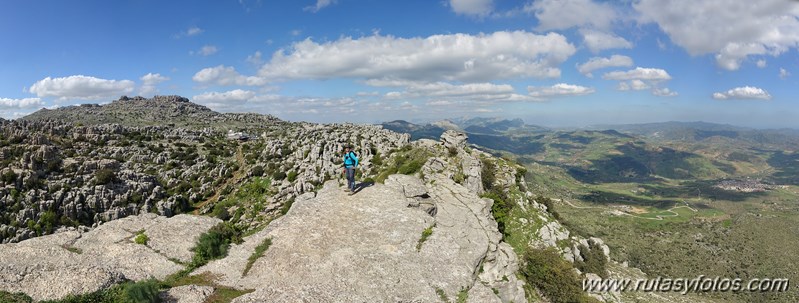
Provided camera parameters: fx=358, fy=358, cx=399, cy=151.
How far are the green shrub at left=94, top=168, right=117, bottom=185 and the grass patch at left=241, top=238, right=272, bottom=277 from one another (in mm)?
59205

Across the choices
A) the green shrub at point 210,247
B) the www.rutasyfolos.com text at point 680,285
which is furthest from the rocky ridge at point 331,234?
the www.rutasyfolos.com text at point 680,285

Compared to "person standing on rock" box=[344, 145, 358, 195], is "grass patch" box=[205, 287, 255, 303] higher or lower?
lower

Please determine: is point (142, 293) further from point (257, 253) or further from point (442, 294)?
point (442, 294)

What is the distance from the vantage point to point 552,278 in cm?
2925

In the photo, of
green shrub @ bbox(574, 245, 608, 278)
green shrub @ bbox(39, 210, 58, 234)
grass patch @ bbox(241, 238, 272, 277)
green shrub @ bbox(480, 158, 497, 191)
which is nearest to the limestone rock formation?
grass patch @ bbox(241, 238, 272, 277)

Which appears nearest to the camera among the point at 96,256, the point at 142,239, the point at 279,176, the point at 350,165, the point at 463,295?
Answer: the point at 463,295

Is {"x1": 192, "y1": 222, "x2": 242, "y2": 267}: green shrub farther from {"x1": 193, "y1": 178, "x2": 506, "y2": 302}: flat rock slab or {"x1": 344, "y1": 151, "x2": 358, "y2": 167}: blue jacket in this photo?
{"x1": 344, "y1": 151, "x2": 358, "y2": 167}: blue jacket

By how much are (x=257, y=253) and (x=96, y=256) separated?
350 inches

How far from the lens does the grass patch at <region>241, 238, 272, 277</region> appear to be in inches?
813

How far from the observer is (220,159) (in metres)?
87.4

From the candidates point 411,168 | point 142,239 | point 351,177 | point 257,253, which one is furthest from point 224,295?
point 411,168

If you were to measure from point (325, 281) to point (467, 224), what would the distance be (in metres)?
13.5

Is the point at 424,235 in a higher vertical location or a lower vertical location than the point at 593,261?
higher

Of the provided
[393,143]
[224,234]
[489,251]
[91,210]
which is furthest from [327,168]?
[91,210]
